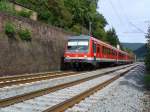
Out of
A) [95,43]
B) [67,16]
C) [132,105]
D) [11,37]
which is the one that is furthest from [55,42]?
[132,105]

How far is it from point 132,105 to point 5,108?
3.83m

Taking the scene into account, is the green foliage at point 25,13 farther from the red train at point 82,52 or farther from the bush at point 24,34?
the bush at point 24,34

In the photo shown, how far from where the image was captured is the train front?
32.2 metres

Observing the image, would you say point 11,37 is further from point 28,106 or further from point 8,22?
point 28,106

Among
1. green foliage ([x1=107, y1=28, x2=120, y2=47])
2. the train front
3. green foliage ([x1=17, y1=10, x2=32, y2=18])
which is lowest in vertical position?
the train front

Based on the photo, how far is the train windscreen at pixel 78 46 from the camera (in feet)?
107

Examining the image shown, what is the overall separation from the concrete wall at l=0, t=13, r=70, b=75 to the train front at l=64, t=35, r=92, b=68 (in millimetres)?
1723

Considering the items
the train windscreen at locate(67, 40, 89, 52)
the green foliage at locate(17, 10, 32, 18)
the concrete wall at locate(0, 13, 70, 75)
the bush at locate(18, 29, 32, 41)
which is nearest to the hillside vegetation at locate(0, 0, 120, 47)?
the green foliage at locate(17, 10, 32, 18)

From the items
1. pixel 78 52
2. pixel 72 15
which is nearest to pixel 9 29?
pixel 78 52

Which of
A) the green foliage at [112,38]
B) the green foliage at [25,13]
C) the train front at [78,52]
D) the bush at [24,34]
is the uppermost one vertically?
the green foliage at [112,38]

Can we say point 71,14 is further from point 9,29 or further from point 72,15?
point 9,29

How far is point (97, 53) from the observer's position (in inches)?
1358

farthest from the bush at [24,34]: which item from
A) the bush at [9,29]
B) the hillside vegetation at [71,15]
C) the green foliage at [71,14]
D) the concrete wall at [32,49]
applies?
the green foliage at [71,14]

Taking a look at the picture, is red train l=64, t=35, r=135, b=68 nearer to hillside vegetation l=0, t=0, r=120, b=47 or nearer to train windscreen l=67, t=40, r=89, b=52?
train windscreen l=67, t=40, r=89, b=52
